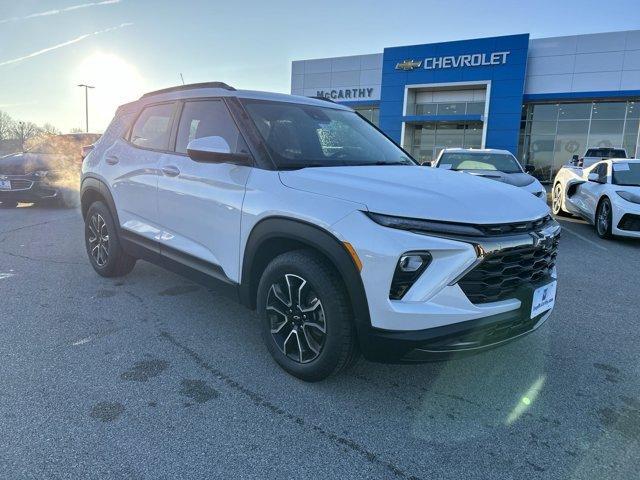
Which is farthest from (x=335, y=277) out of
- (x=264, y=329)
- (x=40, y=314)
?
(x=40, y=314)

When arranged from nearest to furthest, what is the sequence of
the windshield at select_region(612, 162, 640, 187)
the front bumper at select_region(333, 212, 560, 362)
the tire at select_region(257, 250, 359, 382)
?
the front bumper at select_region(333, 212, 560, 362)
the tire at select_region(257, 250, 359, 382)
the windshield at select_region(612, 162, 640, 187)

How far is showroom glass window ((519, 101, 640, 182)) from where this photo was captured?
24.9 metres

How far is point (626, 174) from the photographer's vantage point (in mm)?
8492

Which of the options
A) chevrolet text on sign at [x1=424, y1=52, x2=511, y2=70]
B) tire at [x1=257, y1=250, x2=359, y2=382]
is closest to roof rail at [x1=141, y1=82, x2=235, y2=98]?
tire at [x1=257, y1=250, x2=359, y2=382]

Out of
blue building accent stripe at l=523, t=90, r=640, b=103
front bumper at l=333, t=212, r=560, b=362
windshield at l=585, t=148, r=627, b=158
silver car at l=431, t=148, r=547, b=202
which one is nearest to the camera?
front bumper at l=333, t=212, r=560, b=362

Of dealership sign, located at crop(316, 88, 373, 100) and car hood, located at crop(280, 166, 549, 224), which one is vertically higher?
dealership sign, located at crop(316, 88, 373, 100)

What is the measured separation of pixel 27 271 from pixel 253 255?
3.73m

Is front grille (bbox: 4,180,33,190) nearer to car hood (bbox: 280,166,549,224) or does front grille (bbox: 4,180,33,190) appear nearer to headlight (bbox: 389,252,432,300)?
car hood (bbox: 280,166,549,224)

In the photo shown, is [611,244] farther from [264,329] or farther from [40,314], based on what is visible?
[40,314]

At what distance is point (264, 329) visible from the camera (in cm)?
320

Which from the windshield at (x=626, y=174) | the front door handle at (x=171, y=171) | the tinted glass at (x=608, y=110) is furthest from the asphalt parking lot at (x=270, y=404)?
the tinted glass at (x=608, y=110)

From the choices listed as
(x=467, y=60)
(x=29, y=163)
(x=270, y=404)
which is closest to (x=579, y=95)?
(x=467, y=60)

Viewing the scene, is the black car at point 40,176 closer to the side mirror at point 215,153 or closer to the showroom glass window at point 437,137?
the side mirror at point 215,153

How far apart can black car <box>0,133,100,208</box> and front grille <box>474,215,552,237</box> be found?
413 inches
